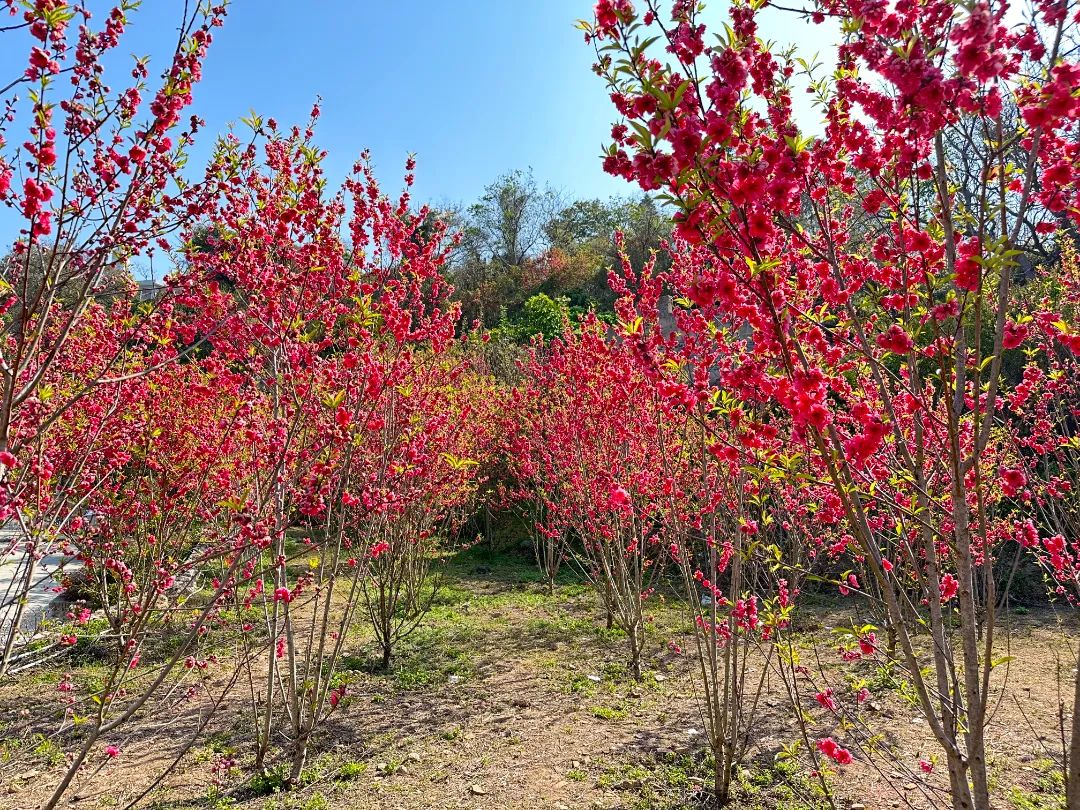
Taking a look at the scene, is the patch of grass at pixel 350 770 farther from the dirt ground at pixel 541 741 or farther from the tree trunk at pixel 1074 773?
the tree trunk at pixel 1074 773

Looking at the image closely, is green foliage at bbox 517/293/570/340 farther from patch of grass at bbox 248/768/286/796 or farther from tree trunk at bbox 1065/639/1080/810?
tree trunk at bbox 1065/639/1080/810

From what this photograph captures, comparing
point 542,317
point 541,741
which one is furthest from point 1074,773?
point 542,317

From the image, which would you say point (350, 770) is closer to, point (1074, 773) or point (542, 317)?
A: point (1074, 773)

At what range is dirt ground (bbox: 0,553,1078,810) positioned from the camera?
3.52 m

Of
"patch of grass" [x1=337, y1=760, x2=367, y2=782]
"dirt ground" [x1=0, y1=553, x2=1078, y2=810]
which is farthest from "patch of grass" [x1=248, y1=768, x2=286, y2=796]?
"patch of grass" [x1=337, y1=760, x2=367, y2=782]

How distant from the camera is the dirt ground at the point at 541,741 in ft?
11.6

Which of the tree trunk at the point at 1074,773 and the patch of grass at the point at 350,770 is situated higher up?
the tree trunk at the point at 1074,773

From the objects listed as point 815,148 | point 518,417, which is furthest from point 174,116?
point 518,417

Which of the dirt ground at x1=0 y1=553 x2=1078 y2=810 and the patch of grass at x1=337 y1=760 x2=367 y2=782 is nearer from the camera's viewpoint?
the dirt ground at x1=0 y1=553 x2=1078 y2=810

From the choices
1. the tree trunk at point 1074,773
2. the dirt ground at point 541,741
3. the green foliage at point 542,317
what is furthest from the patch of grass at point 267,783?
the green foliage at point 542,317

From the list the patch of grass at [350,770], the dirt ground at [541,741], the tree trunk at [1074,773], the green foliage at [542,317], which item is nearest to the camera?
the tree trunk at [1074,773]

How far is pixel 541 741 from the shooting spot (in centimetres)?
425

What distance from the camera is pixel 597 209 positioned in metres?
31.2

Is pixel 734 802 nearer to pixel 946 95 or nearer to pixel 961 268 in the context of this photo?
pixel 961 268
